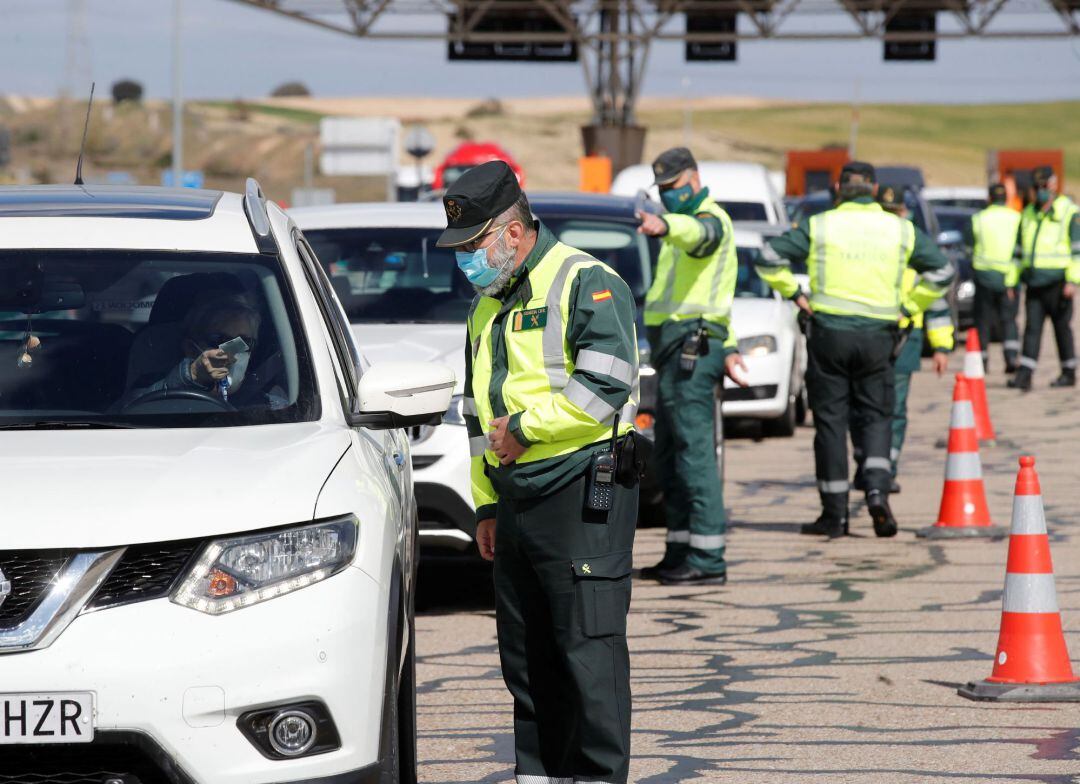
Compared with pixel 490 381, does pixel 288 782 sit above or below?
below

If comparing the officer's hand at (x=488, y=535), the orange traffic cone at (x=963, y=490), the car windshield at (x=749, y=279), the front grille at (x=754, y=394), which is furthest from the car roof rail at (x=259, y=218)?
the car windshield at (x=749, y=279)

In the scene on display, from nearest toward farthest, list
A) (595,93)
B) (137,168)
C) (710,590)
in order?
(710,590) < (595,93) < (137,168)

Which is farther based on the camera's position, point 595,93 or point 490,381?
point 595,93

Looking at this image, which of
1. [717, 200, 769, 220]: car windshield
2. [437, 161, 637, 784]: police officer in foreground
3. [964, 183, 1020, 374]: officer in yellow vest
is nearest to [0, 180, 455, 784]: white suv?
[437, 161, 637, 784]: police officer in foreground

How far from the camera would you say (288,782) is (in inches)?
163

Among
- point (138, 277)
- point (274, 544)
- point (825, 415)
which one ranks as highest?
point (138, 277)

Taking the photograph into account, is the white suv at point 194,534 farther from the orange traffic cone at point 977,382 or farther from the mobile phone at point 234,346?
the orange traffic cone at point 977,382

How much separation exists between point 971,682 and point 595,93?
40847mm

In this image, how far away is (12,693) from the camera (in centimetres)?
401

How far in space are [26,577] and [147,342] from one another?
4.38 ft

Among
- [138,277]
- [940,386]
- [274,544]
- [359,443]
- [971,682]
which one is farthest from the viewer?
[940,386]

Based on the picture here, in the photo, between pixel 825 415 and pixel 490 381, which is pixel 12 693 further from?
pixel 825 415

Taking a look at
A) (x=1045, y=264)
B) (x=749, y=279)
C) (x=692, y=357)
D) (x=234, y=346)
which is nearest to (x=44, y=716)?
(x=234, y=346)

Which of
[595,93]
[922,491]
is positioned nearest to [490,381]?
[922,491]
